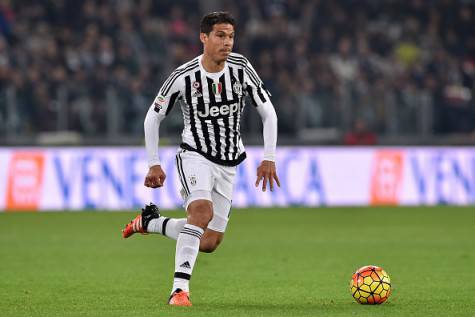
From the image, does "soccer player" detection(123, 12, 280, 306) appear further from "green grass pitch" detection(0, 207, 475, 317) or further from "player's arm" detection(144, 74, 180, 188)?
"green grass pitch" detection(0, 207, 475, 317)

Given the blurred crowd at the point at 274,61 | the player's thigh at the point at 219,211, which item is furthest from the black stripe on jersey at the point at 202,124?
the blurred crowd at the point at 274,61

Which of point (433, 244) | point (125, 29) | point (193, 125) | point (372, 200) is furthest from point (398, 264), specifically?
point (125, 29)

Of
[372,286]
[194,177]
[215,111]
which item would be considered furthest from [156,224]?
[372,286]

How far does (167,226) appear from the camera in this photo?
7.85m

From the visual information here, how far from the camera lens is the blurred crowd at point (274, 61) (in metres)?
18.5

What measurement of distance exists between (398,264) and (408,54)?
1198 centimetres

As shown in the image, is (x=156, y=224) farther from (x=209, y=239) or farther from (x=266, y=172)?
(x=266, y=172)

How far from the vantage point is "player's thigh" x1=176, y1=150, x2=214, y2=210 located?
737cm

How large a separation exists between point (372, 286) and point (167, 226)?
1.59 m

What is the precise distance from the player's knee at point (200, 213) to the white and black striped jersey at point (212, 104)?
376 millimetres

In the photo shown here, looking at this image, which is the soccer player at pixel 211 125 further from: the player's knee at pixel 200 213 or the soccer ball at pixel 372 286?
the soccer ball at pixel 372 286

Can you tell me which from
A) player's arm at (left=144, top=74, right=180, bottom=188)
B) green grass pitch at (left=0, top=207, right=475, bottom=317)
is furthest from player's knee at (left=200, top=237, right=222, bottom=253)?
player's arm at (left=144, top=74, right=180, bottom=188)

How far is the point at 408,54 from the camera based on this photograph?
2189 centimetres

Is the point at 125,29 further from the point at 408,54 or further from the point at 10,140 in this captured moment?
the point at 408,54
